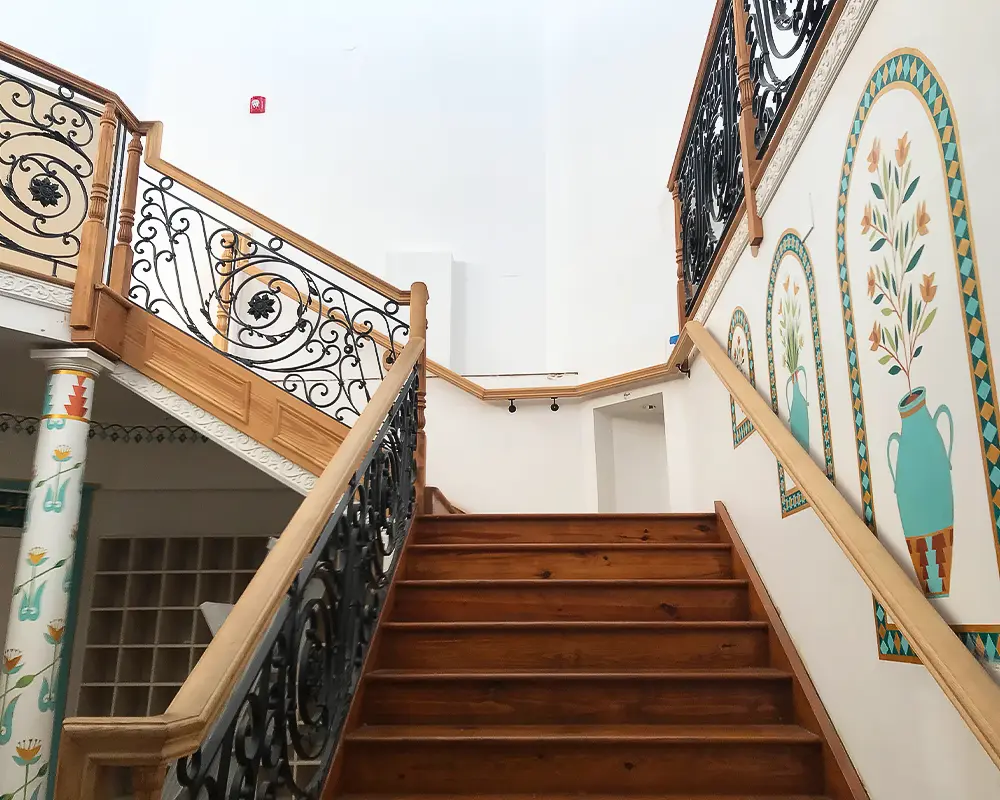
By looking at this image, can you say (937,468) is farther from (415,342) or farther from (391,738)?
(415,342)

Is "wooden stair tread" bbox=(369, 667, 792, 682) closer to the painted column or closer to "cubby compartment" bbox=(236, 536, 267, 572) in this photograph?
the painted column

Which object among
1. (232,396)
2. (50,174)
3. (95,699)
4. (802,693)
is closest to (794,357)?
(802,693)

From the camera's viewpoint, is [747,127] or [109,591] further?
[109,591]

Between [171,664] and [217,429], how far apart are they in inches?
106

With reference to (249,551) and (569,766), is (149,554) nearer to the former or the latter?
(249,551)

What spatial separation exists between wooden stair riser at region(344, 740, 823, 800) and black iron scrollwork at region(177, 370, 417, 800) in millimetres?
190

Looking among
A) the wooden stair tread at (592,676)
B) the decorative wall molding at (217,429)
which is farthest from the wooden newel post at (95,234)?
the wooden stair tread at (592,676)

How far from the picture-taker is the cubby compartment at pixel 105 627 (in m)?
5.60

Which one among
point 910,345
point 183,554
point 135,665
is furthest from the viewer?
point 183,554

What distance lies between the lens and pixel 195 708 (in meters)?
1.36

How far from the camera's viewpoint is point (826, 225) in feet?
7.50

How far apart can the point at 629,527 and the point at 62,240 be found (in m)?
2.99

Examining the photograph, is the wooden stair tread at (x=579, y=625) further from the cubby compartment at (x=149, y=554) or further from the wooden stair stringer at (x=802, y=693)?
the cubby compartment at (x=149, y=554)

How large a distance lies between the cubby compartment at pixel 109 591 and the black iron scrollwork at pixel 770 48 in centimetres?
520
